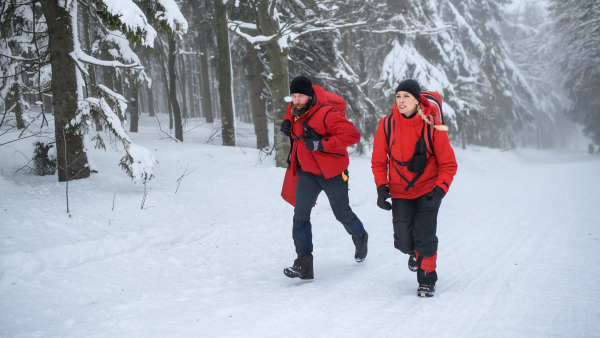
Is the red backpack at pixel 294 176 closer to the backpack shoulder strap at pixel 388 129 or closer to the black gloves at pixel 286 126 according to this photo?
the black gloves at pixel 286 126

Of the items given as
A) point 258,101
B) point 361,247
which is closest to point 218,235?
point 361,247

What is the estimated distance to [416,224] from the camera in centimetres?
323

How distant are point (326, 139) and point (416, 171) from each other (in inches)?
35.3

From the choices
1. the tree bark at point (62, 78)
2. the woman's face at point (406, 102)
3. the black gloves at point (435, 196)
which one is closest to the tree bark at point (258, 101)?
the tree bark at point (62, 78)

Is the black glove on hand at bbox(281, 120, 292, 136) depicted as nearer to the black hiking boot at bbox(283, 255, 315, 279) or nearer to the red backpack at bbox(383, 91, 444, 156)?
the red backpack at bbox(383, 91, 444, 156)

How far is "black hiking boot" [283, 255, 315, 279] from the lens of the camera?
3559 millimetres

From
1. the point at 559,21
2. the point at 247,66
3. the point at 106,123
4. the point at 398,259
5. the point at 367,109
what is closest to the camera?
the point at 398,259

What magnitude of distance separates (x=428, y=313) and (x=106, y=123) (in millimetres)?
5119

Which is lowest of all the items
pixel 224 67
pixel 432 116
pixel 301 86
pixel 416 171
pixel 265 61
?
pixel 416 171

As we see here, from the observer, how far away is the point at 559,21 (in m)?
19.7

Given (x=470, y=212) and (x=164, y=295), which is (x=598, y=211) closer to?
(x=470, y=212)

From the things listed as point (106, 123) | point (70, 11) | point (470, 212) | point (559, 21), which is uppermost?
point (559, 21)

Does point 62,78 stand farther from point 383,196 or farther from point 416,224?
point 416,224

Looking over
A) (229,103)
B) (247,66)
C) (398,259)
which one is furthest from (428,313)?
(247,66)
